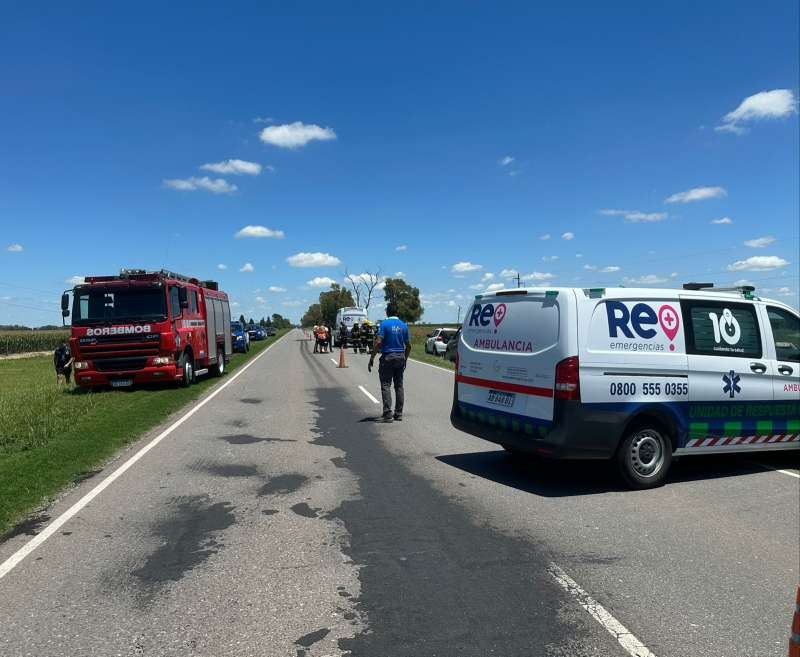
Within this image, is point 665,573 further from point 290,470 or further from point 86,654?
point 290,470

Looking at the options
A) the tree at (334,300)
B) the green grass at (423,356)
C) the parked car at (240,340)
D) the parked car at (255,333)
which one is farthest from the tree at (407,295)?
the parked car at (240,340)

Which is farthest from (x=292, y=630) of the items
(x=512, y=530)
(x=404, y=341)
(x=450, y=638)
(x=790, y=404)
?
(x=404, y=341)

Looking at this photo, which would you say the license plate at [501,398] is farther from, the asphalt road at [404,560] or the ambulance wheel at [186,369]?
the ambulance wheel at [186,369]

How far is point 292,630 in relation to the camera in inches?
139

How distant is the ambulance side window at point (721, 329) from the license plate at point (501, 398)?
1.93m

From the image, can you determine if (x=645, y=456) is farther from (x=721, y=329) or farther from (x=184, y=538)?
(x=184, y=538)

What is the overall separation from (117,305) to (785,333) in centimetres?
1456

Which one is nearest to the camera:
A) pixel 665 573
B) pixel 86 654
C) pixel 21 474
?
pixel 86 654

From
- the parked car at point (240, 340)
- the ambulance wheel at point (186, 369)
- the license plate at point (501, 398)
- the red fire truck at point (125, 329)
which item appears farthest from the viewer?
the parked car at point (240, 340)

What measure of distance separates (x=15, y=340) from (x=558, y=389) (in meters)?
58.1

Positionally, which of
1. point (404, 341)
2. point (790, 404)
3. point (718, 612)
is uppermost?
point (404, 341)

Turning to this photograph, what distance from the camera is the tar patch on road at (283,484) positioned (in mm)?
6498

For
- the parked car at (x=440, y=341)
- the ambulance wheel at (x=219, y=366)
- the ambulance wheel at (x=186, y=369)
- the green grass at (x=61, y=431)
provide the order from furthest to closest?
the parked car at (x=440, y=341) → the ambulance wheel at (x=219, y=366) → the ambulance wheel at (x=186, y=369) → the green grass at (x=61, y=431)

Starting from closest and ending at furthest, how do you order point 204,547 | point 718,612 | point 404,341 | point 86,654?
point 86,654
point 718,612
point 204,547
point 404,341
